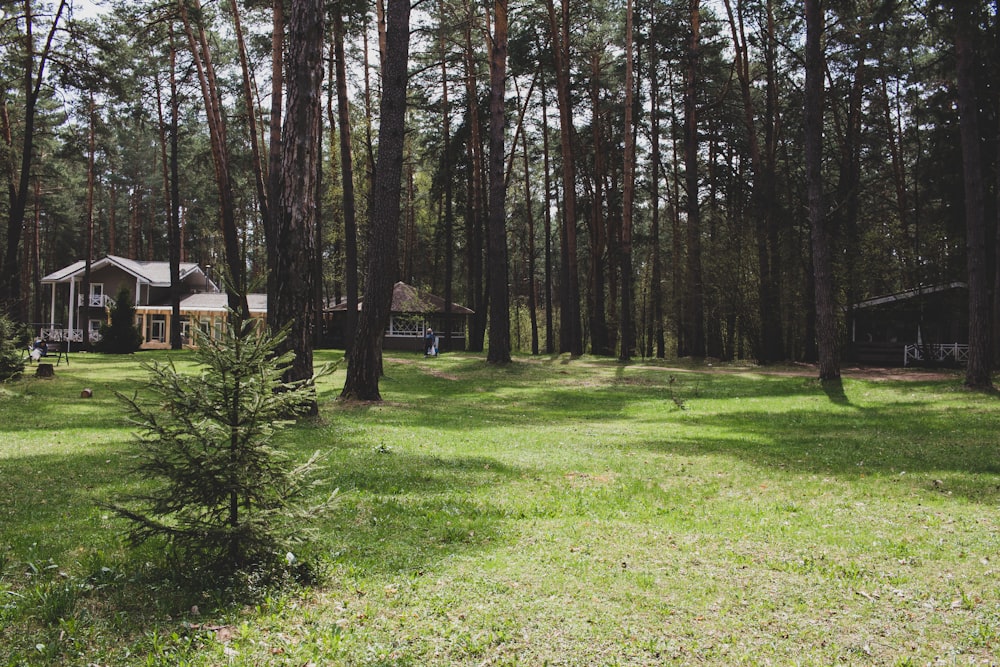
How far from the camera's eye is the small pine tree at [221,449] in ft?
14.2

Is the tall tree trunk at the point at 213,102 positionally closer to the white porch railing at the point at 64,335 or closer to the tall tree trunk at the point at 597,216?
the white porch railing at the point at 64,335

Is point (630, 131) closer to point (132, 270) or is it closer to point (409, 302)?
point (409, 302)

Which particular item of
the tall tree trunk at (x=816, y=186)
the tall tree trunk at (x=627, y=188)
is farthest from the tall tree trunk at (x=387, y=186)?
the tall tree trunk at (x=627, y=188)

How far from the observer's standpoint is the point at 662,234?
156 feet

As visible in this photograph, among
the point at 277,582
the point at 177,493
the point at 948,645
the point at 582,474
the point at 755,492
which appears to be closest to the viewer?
the point at 948,645

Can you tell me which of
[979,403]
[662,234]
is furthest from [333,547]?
[662,234]

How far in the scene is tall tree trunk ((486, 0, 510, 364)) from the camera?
2162cm

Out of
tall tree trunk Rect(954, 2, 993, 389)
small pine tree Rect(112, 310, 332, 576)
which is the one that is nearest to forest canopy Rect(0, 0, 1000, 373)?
tall tree trunk Rect(954, 2, 993, 389)

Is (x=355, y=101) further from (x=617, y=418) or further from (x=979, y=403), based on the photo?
(x=979, y=403)

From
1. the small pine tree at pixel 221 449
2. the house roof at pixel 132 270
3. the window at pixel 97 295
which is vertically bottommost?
the small pine tree at pixel 221 449

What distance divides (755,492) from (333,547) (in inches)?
183

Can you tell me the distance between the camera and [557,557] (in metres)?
5.36

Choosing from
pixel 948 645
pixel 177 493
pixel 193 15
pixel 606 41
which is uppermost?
pixel 606 41

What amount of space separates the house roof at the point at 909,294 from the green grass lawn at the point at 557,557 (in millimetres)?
19241
